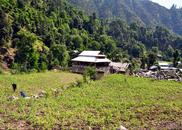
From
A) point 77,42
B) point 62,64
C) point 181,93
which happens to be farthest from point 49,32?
point 181,93

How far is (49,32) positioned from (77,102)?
6919 centimetres

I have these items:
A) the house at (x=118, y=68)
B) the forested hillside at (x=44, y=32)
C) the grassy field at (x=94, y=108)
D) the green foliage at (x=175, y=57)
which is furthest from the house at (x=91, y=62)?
the green foliage at (x=175, y=57)

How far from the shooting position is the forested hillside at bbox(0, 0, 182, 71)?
248 feet

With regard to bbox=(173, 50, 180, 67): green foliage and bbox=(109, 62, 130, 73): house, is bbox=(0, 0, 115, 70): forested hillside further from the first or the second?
bbox=(173, 50, 180, 67): green foliage

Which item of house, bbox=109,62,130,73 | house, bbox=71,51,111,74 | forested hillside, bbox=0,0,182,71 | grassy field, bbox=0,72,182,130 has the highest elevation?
forested hillside, bbox=0,0,182,71

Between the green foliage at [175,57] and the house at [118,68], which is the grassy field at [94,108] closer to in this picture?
the house at [118,68]

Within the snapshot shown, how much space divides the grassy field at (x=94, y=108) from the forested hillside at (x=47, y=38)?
24.0m

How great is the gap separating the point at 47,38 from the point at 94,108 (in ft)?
221

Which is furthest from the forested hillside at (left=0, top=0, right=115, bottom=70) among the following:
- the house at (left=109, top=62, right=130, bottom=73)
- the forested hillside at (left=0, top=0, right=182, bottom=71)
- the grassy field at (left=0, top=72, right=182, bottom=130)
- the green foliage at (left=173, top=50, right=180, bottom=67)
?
the green foliage at (left=173, top=50, right=180, bottom=67)

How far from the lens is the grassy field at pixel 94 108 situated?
82.8 feet

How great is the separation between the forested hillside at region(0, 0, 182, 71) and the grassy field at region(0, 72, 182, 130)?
24.0m

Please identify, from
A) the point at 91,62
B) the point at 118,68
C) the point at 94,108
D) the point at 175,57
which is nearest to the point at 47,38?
the point at 118,68

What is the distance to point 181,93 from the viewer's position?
43188 mm

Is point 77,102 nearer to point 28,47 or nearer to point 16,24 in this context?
point 28,47
